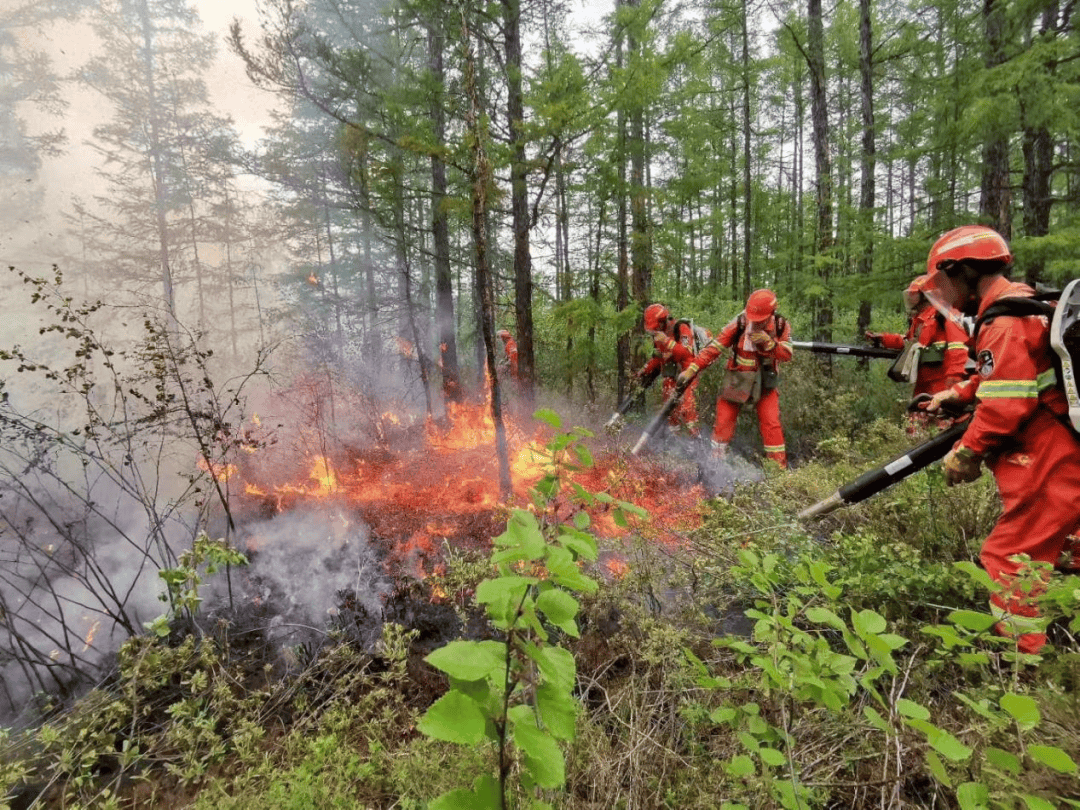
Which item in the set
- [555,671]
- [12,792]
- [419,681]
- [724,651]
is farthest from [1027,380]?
[12,792]

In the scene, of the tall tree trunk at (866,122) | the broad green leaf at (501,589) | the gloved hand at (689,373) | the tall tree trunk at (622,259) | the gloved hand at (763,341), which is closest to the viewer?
the broad green leaf at (501,589)

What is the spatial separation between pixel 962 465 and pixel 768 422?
3.93 m

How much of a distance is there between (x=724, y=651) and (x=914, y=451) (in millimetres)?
2010

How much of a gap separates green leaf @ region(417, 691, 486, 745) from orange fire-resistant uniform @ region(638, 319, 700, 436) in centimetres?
793

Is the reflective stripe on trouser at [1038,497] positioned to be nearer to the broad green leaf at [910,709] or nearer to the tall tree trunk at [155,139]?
the broad green leaf at [910,709]

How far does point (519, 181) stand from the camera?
6559mm

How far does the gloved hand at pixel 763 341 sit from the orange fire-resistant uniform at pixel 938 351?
1.69 metres

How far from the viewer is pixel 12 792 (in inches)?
111

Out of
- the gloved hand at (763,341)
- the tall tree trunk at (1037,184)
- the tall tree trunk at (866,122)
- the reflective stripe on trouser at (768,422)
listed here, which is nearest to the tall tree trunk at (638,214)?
the gloved hand at (763,341)

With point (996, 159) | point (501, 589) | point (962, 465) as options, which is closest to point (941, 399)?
point (962, 465)

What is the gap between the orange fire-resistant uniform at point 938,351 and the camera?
5598 millimetres

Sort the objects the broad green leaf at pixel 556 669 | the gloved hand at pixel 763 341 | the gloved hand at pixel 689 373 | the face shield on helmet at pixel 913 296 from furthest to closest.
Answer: the gloved hand at pixel 689 373
the gloved hand at pixel 763 341
the face shield on helmet at pixel 913 296
the broad green leaf at pixel 556 669

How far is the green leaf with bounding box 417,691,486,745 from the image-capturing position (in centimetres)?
79

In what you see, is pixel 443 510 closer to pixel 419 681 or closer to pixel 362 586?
pixel 362 586
